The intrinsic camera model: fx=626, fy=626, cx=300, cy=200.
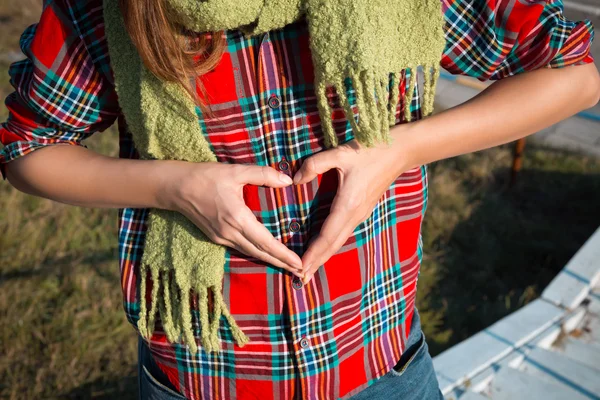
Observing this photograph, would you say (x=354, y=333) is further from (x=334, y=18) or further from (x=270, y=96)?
(x=334, y=18)

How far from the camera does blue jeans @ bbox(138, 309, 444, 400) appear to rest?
3.91ft

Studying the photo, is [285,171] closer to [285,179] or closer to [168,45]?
[285,179]

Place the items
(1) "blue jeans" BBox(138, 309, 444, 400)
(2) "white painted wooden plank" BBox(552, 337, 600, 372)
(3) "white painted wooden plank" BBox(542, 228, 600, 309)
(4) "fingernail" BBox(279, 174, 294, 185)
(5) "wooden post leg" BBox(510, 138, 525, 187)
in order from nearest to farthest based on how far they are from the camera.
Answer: (4) "fingernail" BBox(279, 174, 294, 185) → (1) "blue jeans" BBox(138, 309, 444, 400) → (2) "white painted wooden plank" BBox(552, 337, 600, 372) → (3) "white painted wooden plank" BBox(542, 228, 600, 309) → (5) "wooden post leg" BBox(510, 138, 525, 187)

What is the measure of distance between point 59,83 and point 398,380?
822mm

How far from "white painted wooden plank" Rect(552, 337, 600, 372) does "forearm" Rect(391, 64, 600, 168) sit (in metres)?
2.10

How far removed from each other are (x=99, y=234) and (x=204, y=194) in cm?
289

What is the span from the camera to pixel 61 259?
3469 millimetres

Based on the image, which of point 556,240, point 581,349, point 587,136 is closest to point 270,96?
point 581,349

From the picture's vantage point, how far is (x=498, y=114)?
108 cm

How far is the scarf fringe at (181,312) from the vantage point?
1.10 meters

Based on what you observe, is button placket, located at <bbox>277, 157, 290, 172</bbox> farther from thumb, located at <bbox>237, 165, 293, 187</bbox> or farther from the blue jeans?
the blue jeans

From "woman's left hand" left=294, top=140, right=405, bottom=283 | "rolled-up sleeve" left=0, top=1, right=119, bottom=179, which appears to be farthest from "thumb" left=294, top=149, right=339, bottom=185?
"rolled-up sleeve" left=0, top=1, right=119, bottom=179

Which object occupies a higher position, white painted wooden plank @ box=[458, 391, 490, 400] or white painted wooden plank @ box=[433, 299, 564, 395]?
white painted wooden plank @ box=[433, 299, 564, 395]

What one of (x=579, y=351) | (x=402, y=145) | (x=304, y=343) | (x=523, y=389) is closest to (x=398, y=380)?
(x=304, y=343)
